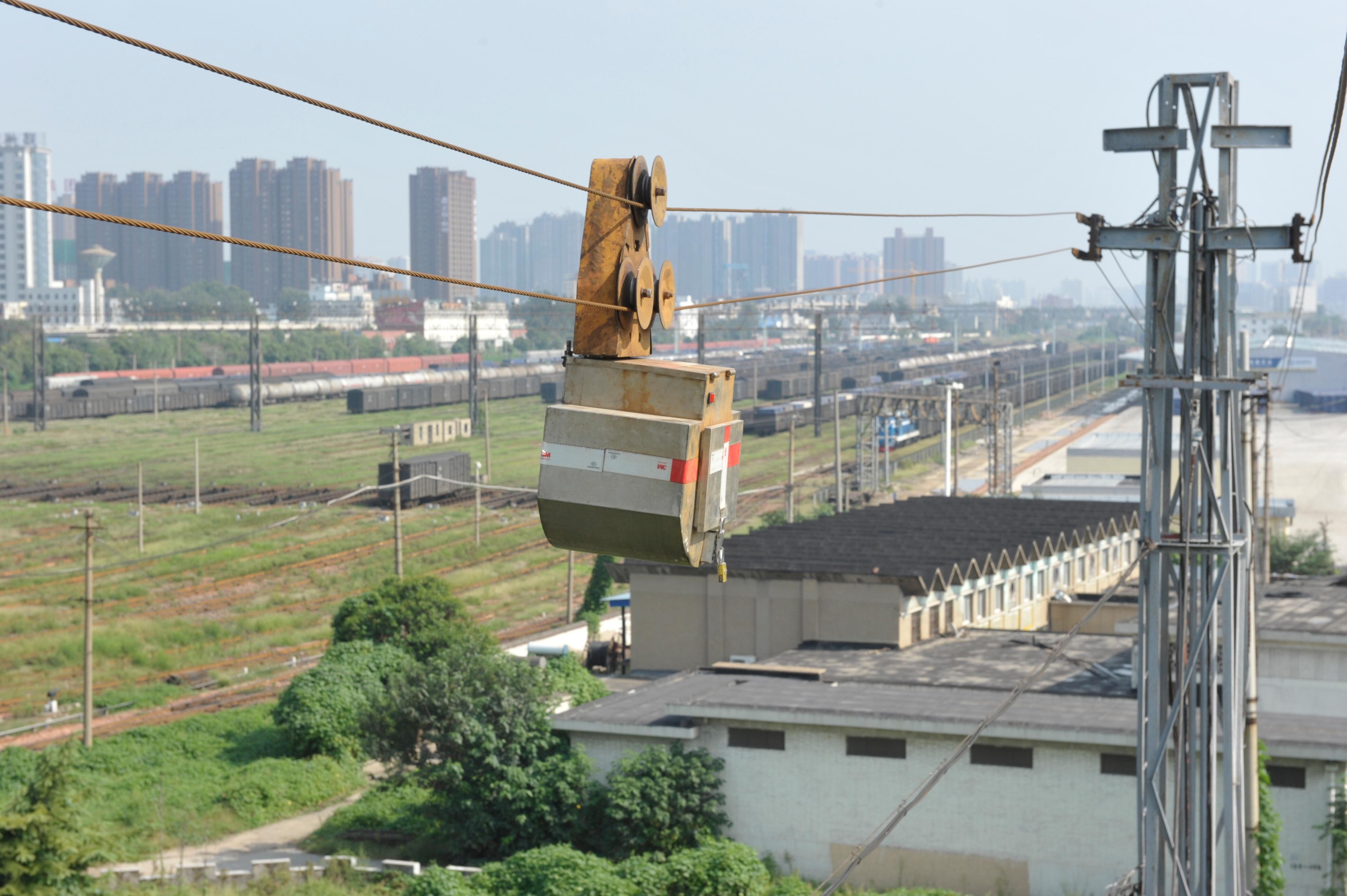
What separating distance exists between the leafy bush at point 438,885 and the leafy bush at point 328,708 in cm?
698

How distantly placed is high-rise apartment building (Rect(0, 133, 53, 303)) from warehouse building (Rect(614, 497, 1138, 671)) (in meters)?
152

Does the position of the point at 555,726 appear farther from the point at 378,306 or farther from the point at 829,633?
the point at 378,306

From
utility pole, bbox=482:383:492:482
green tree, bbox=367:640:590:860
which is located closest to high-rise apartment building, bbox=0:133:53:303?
utility pole, bbox=482:383:492:482

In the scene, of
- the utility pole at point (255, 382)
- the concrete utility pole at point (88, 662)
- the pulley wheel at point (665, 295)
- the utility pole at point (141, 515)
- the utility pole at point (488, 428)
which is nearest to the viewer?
the pulley wheel at point (665, 295)

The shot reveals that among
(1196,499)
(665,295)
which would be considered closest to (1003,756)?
(1196,499)

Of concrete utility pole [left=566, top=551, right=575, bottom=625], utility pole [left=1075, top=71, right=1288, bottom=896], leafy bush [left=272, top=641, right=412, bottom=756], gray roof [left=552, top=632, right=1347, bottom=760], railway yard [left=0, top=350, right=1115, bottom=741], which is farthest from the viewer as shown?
→ concrete utility pole [left=566, top=551, right=575, bottom=625]

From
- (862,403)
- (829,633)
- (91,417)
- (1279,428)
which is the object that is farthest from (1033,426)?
(829,633)

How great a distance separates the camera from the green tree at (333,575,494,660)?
29.1 m

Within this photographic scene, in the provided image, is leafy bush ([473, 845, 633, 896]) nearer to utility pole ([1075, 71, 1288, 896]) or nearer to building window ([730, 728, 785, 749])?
building window ([730, 728, 785, 749])

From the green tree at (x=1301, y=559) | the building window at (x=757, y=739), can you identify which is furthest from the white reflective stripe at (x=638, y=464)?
the green tree at (x=1301, y=559)

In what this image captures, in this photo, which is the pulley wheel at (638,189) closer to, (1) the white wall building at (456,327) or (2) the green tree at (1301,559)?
(2) the green tree at (1301,559)

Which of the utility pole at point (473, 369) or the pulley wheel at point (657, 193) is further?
the utility pole at point (473, 369)

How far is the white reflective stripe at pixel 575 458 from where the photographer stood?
5566mm

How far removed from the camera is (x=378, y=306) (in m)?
164
